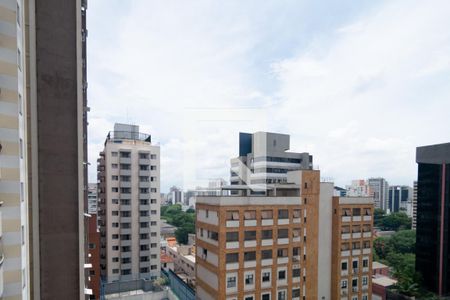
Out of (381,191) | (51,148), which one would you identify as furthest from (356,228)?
(381,191)

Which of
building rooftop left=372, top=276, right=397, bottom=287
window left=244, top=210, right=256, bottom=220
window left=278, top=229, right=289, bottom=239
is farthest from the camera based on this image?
building rooftop left=372, top=276, right=397, bottom=287

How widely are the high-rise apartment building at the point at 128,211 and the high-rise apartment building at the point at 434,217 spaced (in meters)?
22.5

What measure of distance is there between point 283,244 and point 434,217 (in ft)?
50.7

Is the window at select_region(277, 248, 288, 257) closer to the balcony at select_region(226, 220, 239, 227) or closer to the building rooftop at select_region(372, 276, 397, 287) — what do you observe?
the balcony at select_region(226, 220, 239, 227)

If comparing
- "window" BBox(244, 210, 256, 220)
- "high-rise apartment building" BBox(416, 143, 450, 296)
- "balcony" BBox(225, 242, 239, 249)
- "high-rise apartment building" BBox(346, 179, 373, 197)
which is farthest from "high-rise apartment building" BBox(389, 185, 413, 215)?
"balcony" BBox(225, 242, 239, 249)

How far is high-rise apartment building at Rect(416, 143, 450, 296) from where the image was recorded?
19453mm

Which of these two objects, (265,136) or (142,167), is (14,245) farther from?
(265,136)

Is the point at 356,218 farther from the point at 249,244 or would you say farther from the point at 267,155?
the point at 267,155

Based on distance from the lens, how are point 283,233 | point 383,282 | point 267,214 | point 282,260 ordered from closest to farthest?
point 267,214
point 282,260
point 283,233
point 383,282

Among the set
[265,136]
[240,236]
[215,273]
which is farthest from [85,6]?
[265,136]

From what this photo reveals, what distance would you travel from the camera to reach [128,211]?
892 inches

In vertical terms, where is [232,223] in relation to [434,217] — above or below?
above

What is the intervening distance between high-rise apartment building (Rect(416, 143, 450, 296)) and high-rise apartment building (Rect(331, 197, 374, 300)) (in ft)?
27.5

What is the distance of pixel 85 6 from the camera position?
9.90 meters
